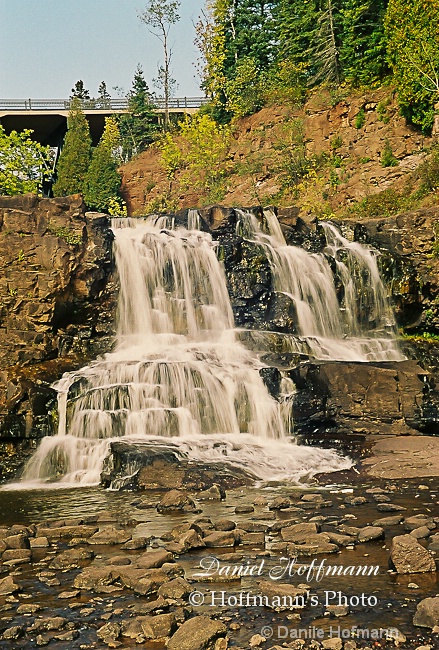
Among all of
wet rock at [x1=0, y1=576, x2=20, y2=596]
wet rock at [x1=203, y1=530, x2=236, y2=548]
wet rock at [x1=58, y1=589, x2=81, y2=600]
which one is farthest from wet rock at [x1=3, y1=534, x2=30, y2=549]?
wet rock at [x1=203, y1=530, x2=236, y2=548]

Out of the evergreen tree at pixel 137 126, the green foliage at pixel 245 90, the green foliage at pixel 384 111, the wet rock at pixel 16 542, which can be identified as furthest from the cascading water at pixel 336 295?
the evergreen tree at pixel 137 126

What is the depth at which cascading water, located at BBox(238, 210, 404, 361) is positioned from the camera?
27062 millimetres

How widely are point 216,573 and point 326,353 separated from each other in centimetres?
1538

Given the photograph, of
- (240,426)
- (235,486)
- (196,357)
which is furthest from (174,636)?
(196,357)

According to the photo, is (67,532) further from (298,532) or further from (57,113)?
(57,113)

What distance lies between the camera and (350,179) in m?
41.0

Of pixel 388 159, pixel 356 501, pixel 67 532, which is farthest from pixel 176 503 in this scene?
pixel 388 159

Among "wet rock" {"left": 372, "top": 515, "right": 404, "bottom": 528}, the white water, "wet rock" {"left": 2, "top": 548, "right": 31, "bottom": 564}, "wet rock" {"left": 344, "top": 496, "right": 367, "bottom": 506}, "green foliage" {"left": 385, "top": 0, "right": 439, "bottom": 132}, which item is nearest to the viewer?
"wet rock" {"left": 2, "top": 548, "right": 31, "bottom": 564}

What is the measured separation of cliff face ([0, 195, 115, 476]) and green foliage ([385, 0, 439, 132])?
18.1 meters

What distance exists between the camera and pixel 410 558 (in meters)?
10.0

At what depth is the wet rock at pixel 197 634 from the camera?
7.85 metres

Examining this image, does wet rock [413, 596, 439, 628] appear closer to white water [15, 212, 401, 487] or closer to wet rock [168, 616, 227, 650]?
wet rock [168, 616, 227, 650]

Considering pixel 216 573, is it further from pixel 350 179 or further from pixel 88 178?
pixel 88 178

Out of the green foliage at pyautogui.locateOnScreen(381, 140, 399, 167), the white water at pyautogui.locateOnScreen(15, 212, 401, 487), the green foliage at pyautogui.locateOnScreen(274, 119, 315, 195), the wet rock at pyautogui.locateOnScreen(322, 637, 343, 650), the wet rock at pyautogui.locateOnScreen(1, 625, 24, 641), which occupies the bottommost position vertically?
the wet rock at pyautogui.locateOnScreen(322, 637, 343, 650)
